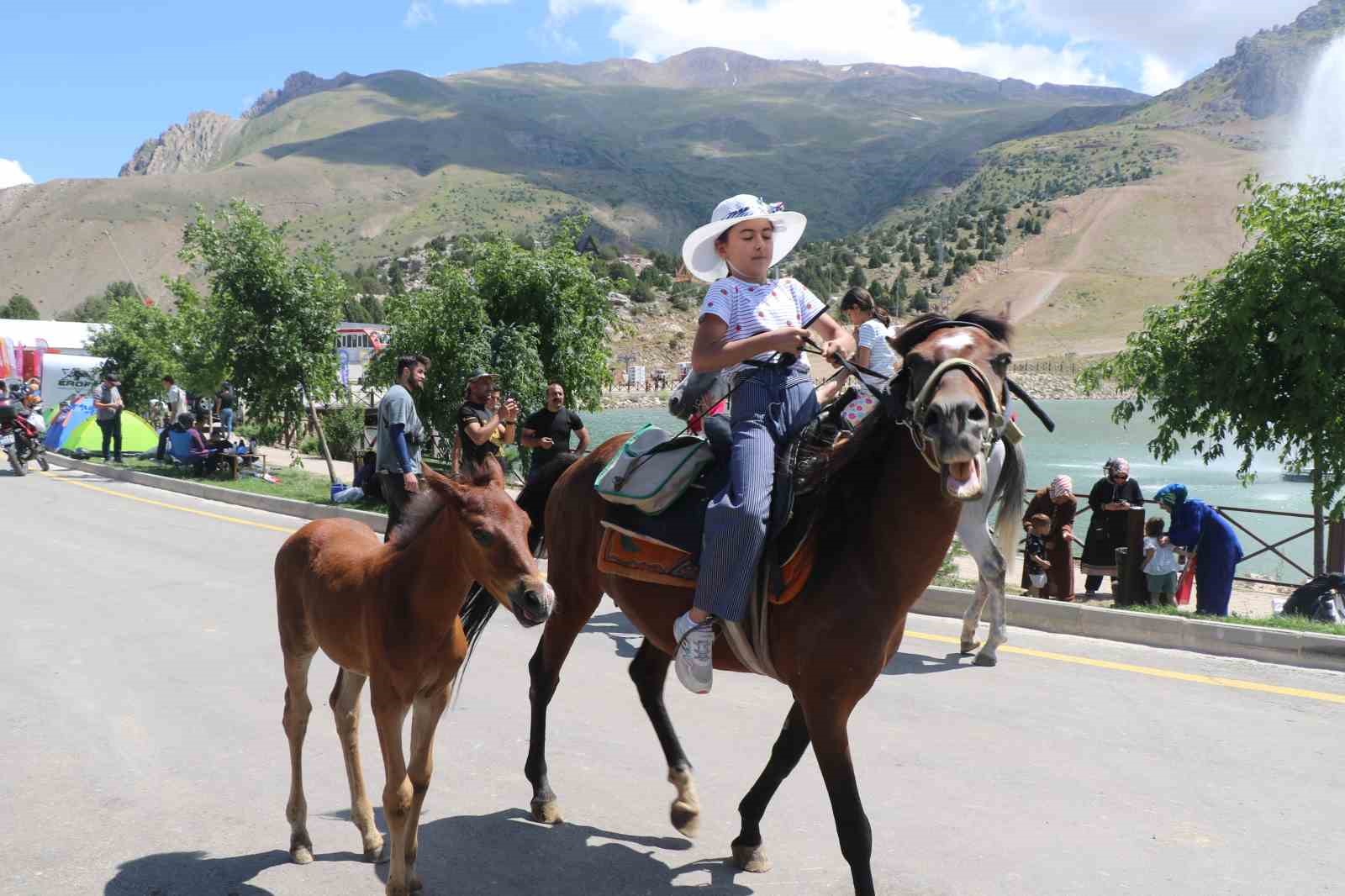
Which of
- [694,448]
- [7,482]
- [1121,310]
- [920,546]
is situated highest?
[1121,310]

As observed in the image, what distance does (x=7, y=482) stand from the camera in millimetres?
22031

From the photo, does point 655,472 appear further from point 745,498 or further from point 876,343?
point 876,343

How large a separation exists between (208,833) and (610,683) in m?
3.13

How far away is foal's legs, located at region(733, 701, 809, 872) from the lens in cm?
457

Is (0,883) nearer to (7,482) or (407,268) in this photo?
(7,482)

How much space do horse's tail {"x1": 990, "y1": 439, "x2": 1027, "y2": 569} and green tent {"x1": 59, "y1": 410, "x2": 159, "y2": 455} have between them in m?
27.7

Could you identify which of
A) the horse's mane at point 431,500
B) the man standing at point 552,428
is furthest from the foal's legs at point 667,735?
the man standing at point 552,428

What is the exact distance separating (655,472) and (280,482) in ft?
63.6

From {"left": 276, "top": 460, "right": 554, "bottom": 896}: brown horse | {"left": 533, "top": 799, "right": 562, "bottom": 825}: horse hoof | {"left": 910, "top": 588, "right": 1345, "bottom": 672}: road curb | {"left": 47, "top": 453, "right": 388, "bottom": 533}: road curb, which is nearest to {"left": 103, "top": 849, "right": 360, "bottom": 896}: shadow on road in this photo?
{"left": 276, "top": 460, "right": 554, "bottom": 896}: brown horse

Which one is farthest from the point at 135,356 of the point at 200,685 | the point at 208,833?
the point at 208,833

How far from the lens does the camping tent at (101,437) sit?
28.2 m

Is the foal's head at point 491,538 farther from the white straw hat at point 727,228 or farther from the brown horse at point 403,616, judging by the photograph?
the white straw hat at point 727,228

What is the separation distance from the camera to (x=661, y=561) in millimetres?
4613

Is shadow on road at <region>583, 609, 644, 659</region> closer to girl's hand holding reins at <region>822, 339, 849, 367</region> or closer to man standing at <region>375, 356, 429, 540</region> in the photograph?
man standing at <region>375, 356, 429, 540</region>
